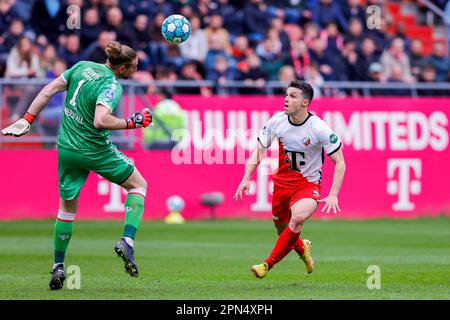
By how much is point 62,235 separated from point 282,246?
7.73 feet

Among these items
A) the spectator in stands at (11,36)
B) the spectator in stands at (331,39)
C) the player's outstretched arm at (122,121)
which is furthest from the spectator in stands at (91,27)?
the player's outstretched arm at (122,121)

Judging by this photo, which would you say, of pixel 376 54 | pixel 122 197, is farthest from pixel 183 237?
pixel 376 54

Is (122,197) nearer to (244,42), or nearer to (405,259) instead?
(244,42)

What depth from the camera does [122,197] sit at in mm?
22016

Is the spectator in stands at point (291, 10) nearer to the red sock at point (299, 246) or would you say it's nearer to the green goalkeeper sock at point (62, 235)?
the red sock at point (299, 246)

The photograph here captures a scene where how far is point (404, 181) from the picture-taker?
78.4 ft

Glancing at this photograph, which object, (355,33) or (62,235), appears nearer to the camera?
(62,235)

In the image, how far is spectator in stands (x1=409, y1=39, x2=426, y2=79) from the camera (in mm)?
26688

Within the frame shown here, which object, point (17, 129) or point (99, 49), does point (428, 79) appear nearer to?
point (99, 49)

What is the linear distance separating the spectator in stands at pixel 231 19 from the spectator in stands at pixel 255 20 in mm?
166

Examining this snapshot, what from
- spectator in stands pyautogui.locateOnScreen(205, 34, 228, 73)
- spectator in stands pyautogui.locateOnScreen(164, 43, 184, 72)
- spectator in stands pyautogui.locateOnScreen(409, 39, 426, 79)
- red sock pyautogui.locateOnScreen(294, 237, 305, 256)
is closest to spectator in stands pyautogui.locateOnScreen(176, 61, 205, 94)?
spectator in stands pyautogui.locateOnScreen(164, 43, 184, 72)

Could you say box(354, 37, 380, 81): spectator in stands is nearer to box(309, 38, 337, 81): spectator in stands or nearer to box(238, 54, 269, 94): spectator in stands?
box(309, 38, 337, 81): spectator in stands

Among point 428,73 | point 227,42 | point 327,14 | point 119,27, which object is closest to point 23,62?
point 119,27

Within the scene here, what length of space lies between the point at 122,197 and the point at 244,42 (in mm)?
4915
